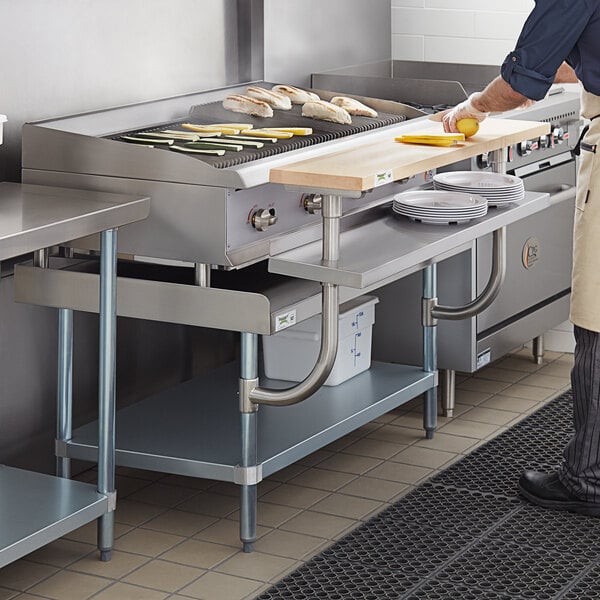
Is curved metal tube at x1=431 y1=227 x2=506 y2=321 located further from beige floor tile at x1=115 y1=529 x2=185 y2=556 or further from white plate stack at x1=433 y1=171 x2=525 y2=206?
beige floor tile at x1=115 y1=529 x2=185 y2=556

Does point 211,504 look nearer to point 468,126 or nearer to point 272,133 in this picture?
point 272,133

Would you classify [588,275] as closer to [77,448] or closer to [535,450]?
[535,450]

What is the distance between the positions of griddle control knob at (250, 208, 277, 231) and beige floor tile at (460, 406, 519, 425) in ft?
4.99

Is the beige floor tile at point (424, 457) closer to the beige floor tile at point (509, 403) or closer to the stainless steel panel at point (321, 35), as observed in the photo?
the beige floor tile at point (509, 403)

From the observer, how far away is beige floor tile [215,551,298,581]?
3.29m

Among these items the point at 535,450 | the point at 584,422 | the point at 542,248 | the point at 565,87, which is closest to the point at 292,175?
the point at 584,422

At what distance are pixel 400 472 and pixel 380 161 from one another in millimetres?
1185

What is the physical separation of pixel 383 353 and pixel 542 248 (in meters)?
0.80

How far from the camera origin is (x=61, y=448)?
141 inches

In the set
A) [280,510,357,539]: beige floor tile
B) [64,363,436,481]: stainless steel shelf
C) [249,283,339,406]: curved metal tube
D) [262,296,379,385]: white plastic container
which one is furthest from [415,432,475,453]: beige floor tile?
[249,283,339,406]: curved metal tube

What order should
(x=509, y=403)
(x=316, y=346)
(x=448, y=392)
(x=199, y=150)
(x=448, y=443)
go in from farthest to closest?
(x=509, y=403), (x=448, y=392), (x=448, y=443), (x=316, y=346), (x=199, y=150)

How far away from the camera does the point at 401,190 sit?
3994 mm

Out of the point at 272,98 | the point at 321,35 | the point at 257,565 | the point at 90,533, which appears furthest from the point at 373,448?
the point at 321,35

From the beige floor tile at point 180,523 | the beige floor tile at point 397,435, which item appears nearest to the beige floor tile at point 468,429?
the beige floor tile at point 397,435
